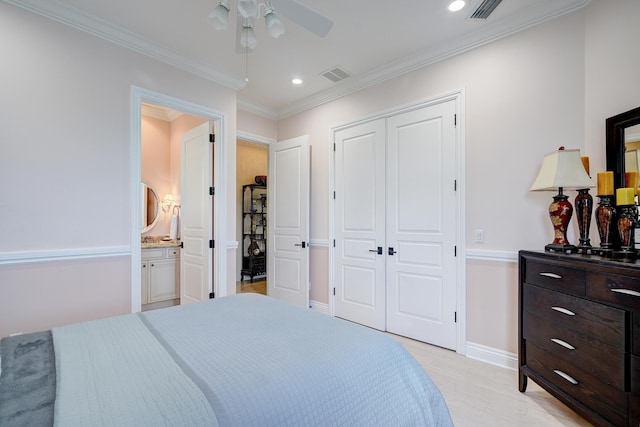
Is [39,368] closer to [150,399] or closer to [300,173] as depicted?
Result: [150,399]

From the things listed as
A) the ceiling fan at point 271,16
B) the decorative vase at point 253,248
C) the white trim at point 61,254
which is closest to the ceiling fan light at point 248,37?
the ceiling fan at point 271,16

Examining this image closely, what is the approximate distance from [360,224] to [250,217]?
3.44m

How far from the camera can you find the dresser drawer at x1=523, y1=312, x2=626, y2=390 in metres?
1.41

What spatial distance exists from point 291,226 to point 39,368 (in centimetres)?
301

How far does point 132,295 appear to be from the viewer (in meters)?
2.56

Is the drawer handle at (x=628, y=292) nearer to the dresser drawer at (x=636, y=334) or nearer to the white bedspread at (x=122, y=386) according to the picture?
the dresser drawer at (x=636, y=334)

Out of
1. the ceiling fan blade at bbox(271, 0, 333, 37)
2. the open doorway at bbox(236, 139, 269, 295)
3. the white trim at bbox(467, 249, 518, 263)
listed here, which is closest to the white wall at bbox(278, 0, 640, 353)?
the white trim at bbox(467, 249, 518, 263)

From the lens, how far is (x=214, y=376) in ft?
3.03

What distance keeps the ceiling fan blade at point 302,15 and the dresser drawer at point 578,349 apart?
7.14 ft

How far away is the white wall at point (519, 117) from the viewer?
1.97 m

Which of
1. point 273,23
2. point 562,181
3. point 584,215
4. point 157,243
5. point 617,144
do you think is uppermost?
point 273,23

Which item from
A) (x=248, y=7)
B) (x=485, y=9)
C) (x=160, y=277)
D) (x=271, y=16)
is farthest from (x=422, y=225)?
(x=160, y=277)

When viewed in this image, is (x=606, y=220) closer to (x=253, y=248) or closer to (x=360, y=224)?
(x=360, y=224)

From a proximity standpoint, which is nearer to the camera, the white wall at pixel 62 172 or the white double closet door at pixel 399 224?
the white wall at pixel 62 172
